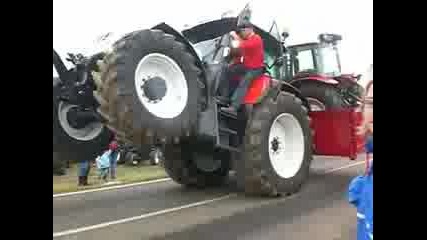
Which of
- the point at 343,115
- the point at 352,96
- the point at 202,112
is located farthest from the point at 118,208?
the point at 352,96

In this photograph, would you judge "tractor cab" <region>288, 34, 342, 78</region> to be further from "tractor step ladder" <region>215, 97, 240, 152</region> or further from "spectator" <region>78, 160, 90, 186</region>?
"spectator" <region>78, 160, 90, 186</region>

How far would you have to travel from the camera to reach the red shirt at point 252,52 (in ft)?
19.1

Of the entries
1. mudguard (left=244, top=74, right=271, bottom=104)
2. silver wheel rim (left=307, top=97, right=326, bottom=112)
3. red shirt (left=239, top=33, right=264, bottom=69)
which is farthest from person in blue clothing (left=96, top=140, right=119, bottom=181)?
red shirt (left=239, top=33, right=264, bottom=69)

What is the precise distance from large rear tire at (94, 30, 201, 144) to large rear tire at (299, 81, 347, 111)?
9.81ft

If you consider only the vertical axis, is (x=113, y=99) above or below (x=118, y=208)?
above

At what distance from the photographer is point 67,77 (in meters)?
5.39

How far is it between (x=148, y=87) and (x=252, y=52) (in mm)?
1561

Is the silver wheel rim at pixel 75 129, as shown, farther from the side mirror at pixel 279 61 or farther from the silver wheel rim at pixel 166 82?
the side mirror at pixel 279 61

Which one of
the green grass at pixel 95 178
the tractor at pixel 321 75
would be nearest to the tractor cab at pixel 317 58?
the tractor at pixel 321 75

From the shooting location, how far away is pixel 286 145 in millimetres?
6445
